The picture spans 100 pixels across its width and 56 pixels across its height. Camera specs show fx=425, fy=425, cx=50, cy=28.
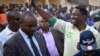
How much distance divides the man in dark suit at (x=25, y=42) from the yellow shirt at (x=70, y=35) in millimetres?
729

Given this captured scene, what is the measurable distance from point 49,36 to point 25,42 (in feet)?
4.87

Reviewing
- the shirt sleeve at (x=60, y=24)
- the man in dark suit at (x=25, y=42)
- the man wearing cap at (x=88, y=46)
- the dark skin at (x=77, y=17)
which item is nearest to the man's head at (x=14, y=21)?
the dark skin at (x=77, y=17)

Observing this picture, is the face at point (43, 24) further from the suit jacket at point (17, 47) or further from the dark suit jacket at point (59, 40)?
the suit jacket at point (17, 47)

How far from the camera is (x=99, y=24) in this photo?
32.0 feet

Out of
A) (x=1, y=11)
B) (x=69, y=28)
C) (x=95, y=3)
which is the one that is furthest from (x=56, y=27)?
(x=95, y=3)

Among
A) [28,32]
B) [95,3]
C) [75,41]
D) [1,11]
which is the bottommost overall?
[95,3]

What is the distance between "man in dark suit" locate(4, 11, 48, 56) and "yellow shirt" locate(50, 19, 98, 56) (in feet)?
2.39

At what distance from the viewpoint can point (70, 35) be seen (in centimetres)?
579

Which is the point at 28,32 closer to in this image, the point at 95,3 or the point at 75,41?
the point at 75,41

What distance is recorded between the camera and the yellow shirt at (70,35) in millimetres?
5672

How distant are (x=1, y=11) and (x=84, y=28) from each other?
7.67 metres

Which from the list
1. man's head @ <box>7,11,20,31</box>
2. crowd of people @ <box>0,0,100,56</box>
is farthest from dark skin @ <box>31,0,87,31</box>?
man's head @ <box>7,11,20,31</box>

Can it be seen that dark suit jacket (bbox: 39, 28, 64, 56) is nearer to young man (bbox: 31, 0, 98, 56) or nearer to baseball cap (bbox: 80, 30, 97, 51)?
young man (bbox: 31, 0, 98, 56)

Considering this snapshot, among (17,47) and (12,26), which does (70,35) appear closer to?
(12,26)
